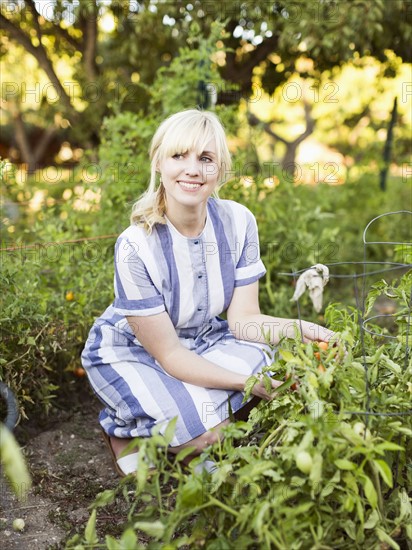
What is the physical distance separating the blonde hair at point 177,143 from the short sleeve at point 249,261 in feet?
0.65

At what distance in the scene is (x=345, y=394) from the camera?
1.32m

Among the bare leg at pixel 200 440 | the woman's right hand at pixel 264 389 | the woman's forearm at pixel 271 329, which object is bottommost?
the bare leg at pixel 200 440

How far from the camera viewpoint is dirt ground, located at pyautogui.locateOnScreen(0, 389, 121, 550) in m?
1.60

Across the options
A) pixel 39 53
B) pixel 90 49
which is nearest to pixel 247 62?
pixel 90 49

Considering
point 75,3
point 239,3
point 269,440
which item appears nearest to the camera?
point 269,440

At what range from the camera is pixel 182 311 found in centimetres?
187

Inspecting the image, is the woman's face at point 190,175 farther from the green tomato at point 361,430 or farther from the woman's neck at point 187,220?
the green tomato at point 361,430

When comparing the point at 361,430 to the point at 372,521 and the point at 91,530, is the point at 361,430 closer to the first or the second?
the point at 372,521

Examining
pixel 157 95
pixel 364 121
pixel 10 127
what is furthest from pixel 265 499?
pixel 10 127

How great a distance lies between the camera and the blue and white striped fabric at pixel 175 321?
1738 millimetres

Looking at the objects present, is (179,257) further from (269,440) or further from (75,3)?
(75,3)

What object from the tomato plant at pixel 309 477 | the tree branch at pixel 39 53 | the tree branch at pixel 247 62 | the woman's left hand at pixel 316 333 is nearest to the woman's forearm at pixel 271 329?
the woman's left hand at pixel 316 333

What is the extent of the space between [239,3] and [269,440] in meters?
3.19

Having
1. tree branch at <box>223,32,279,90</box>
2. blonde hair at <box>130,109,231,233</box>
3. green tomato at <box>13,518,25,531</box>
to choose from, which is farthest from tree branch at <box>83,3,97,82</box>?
green tomato at <box>13,518,25,531</box>
